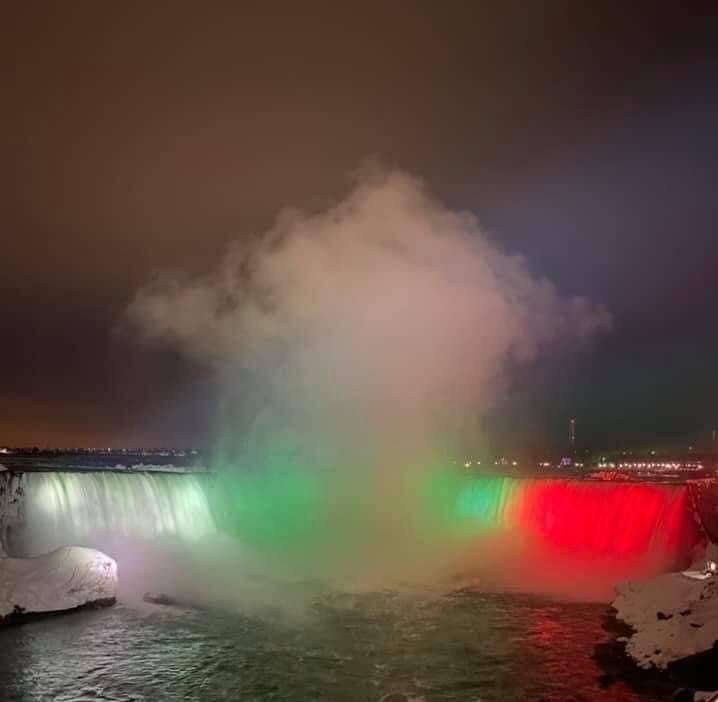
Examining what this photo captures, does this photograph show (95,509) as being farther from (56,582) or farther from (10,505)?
(56,582)

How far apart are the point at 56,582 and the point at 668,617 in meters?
14.1

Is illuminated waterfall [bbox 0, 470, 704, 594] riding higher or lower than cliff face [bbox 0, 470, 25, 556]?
lower

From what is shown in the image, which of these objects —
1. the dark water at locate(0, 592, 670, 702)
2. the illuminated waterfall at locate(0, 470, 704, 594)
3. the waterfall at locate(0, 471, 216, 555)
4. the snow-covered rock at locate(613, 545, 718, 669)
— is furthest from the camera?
the illuminated waterfall at locate(0, 470, 704, 594)

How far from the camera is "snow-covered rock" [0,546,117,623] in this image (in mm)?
17531

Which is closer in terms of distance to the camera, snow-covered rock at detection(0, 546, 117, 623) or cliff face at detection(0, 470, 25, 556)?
snow-covered rock at detection(0, 546, 117, 623)

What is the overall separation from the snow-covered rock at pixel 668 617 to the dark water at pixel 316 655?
2.89 ft

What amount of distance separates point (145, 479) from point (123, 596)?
1113cm

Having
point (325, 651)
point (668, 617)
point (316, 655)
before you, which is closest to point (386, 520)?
point (668, 617)

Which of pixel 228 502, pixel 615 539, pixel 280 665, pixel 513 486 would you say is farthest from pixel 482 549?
pixel 280 665

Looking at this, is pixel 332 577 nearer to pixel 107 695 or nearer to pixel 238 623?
pixel 238 623

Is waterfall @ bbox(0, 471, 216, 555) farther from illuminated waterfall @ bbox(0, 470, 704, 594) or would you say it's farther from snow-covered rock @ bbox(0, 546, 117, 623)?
snow-covered rock @ bbox(0, 546, 117, 623)

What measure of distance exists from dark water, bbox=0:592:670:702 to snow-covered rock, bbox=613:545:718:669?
2.89 feet

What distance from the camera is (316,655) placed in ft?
48.8

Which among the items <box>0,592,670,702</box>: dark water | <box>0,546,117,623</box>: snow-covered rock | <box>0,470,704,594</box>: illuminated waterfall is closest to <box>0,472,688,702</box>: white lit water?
<box>0,592,670,702</box>: dark water
